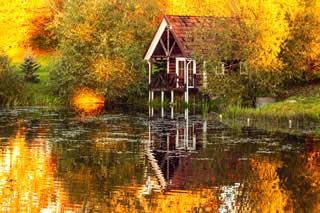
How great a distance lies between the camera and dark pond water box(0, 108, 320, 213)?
13.1 m

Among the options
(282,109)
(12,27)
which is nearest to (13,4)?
(12,27)

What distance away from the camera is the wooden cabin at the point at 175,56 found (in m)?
44.4

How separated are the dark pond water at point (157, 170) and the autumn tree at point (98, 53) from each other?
18322 millimetres

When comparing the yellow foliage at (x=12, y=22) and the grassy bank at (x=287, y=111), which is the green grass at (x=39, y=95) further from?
the grassy bank at (x=287, y=111)

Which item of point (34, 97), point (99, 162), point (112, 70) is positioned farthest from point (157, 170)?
point (34, 97)

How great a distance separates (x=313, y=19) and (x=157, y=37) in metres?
12.8

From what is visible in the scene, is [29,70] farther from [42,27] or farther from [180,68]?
[42,27]

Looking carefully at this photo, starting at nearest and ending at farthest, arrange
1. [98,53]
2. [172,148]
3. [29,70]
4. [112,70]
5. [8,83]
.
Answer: [172,148] < [8,83] < [112,70] < [98,53] < [29,70]

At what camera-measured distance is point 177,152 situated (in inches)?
835

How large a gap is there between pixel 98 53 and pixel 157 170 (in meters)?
31.6

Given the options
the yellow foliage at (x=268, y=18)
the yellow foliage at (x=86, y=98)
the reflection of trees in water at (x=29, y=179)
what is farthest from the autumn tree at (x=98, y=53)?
the reflection of trees in water at (x=29, y=179)

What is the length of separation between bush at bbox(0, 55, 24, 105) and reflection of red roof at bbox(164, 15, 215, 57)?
11.8m

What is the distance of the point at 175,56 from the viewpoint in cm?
4666

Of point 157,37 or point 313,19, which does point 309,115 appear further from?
point 157,37
